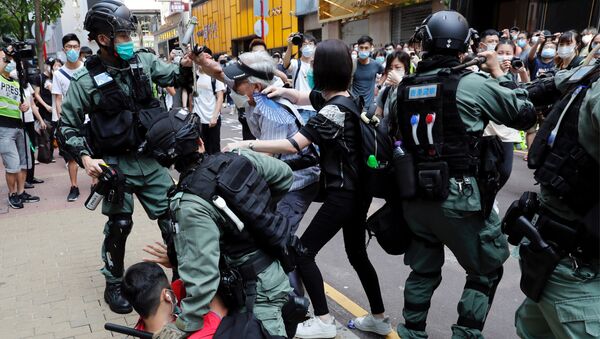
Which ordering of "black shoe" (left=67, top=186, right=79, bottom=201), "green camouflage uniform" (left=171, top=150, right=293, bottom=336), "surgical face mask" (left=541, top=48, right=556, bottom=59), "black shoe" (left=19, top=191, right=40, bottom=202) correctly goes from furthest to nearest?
"surgical face mask" (left=541, top=48, right=556, bottom=59) → "black shoe" (left=67, top=186, right=79, bottom=201) → "black shoe" (left=19, top=191, right=40, bottom=202) → "green camouflage uniform" (left=171, top=150, right=293, bottom=336)

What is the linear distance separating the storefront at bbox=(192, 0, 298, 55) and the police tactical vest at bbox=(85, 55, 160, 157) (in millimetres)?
18296

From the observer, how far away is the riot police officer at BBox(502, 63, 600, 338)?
1671mm

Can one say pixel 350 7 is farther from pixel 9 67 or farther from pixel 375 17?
pixel 9 67

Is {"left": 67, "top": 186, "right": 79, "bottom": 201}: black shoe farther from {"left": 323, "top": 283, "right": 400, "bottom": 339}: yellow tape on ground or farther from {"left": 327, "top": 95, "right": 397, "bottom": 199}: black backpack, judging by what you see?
{"left": 327, "top": 95, "right": 397, "bottom": 199}: black backpack

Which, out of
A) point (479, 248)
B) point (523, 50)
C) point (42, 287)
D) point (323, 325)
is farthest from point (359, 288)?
point (523, 50)

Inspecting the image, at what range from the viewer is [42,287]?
3793 millimetres

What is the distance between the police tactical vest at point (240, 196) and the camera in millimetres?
1873

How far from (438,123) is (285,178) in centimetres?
84

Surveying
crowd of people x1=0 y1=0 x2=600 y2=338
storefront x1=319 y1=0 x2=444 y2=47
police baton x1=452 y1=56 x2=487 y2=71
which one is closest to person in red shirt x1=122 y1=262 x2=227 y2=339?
crowd of people x1=0 y1=0 x2=600 y2=338

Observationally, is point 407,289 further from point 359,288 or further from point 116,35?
point 116,35

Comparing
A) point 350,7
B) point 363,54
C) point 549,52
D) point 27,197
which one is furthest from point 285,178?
point 350,7

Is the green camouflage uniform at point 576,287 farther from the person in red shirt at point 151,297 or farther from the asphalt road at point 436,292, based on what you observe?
the person in red shirt at point 151,297

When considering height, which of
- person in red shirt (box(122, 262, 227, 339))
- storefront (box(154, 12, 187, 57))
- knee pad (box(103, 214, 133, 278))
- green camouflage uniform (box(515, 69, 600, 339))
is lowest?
knee pad (box(103, 214, 133, 278))

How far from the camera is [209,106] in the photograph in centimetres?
713
